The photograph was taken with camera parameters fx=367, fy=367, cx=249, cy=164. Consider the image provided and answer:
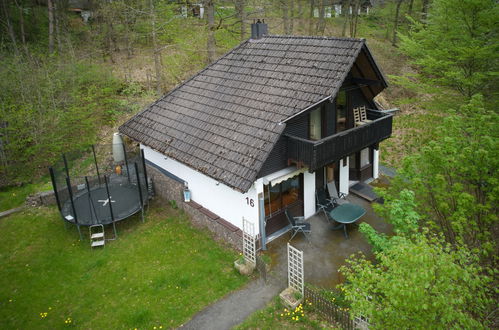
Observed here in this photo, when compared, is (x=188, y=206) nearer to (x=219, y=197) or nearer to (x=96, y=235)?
(x=219, y=197)

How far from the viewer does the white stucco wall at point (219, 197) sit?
13.3m

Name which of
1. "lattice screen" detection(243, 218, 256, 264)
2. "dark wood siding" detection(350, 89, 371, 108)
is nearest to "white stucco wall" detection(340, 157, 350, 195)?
"dark wood siding" detection(350, 89, 371, 108)

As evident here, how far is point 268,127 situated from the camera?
13.1m

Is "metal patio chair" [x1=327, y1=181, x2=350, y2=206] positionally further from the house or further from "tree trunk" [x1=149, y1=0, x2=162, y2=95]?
"tree trunk" [x1=149, y1=0, x2=162, y2=95]

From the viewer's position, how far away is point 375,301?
7.57 m

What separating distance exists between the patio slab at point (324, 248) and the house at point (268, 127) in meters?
0.66

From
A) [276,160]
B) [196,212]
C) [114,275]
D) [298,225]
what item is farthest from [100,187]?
[298,225]

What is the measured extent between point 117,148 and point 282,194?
34.6 feet

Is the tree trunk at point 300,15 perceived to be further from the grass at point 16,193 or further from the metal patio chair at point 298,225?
the grass at point 16,193

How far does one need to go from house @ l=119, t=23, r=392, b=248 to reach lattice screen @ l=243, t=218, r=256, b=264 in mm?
287

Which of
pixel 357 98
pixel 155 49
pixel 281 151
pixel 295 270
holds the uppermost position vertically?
pixel 155 49

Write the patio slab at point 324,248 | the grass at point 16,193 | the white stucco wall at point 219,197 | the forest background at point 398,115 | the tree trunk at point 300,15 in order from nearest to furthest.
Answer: the forest background at point 398,115, the patio slab at point 324,248, the white stucco wall at point 219,197, the grass at point 16,193, the tree trunk at point 300,15

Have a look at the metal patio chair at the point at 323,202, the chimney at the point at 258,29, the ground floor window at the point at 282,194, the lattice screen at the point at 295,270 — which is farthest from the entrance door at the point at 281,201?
the chimney at the point at 258,29

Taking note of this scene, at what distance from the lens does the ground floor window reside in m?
14.0
